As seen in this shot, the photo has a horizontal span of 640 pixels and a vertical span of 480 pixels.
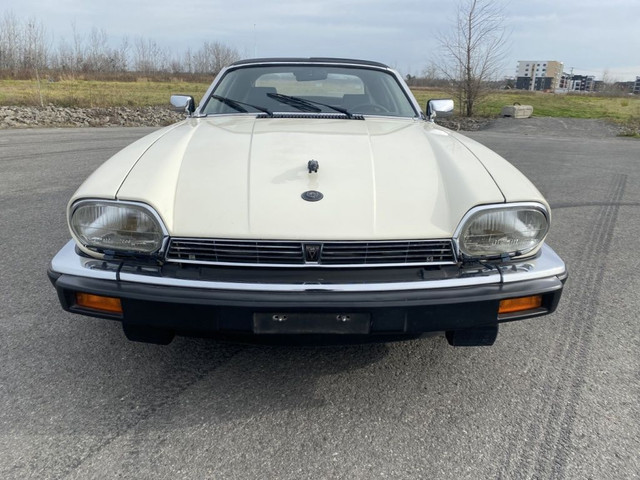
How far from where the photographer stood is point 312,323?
5.94 feet

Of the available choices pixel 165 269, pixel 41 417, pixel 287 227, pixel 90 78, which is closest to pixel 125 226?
pixel 165 269

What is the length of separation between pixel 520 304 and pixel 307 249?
2.90ft

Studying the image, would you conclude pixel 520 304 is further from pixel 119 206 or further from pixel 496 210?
pixel 119 206

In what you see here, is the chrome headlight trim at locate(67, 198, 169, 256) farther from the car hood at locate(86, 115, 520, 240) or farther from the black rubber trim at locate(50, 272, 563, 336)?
the black rubber trim at locate(50, 272, 563, 336)

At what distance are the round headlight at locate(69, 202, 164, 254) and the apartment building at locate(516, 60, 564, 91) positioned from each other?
118 metres

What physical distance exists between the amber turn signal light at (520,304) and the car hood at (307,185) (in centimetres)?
35

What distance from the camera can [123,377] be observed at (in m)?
2.24

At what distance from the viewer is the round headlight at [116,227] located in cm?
192

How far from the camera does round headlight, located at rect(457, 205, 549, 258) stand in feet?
6.40

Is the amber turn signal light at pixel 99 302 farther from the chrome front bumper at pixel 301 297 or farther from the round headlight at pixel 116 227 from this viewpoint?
the round headlight at pixel 116 227

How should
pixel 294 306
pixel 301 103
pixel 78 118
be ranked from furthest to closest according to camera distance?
1. pixel 78 118
2. pixel 301 103
3. pixel 294 306

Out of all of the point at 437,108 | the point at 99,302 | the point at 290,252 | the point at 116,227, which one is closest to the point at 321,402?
the point at 290,252

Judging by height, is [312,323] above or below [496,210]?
below

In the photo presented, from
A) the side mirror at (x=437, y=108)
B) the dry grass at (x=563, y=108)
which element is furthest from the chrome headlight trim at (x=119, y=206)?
the dry grass at (x=563, y=108)
